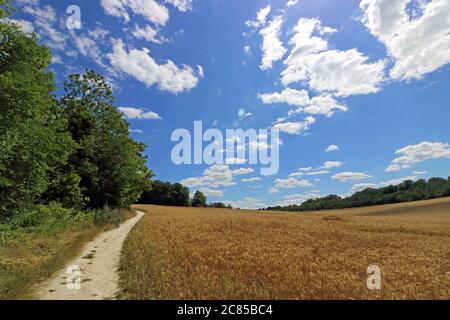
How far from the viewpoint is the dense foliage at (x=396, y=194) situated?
122 meters

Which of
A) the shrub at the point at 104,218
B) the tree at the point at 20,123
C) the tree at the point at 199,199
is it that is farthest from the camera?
the tree at the point at 199,199

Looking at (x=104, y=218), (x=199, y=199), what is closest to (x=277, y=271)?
(x=104, y=218)

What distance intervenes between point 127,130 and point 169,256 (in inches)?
1255

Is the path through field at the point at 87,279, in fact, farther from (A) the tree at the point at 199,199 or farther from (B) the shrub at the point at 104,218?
(A) the tree at the point at 199,199

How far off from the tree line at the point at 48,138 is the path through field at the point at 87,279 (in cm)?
656

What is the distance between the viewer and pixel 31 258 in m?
12.9

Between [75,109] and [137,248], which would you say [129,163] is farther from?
[137,248]

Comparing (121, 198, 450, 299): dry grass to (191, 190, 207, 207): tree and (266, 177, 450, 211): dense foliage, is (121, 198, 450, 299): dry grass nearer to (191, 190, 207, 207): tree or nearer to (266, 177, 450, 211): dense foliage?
(266, 177, 450, 211): dense foliage

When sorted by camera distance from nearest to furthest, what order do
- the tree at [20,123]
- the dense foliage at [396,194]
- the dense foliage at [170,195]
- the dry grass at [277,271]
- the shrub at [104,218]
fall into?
the dry grass at [277,271] < the tree at [20,123] < the shrub at [104,218] < the dense foliage at [396,194] < the dense foliage at [170,195]

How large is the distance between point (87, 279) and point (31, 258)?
4.29 metres

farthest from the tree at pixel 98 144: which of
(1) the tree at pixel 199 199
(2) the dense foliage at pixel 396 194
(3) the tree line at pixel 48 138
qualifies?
(2) the dense foliage at pixel 396 194

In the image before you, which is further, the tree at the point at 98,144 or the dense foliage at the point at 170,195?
the dense foliage at the point at 170,195
